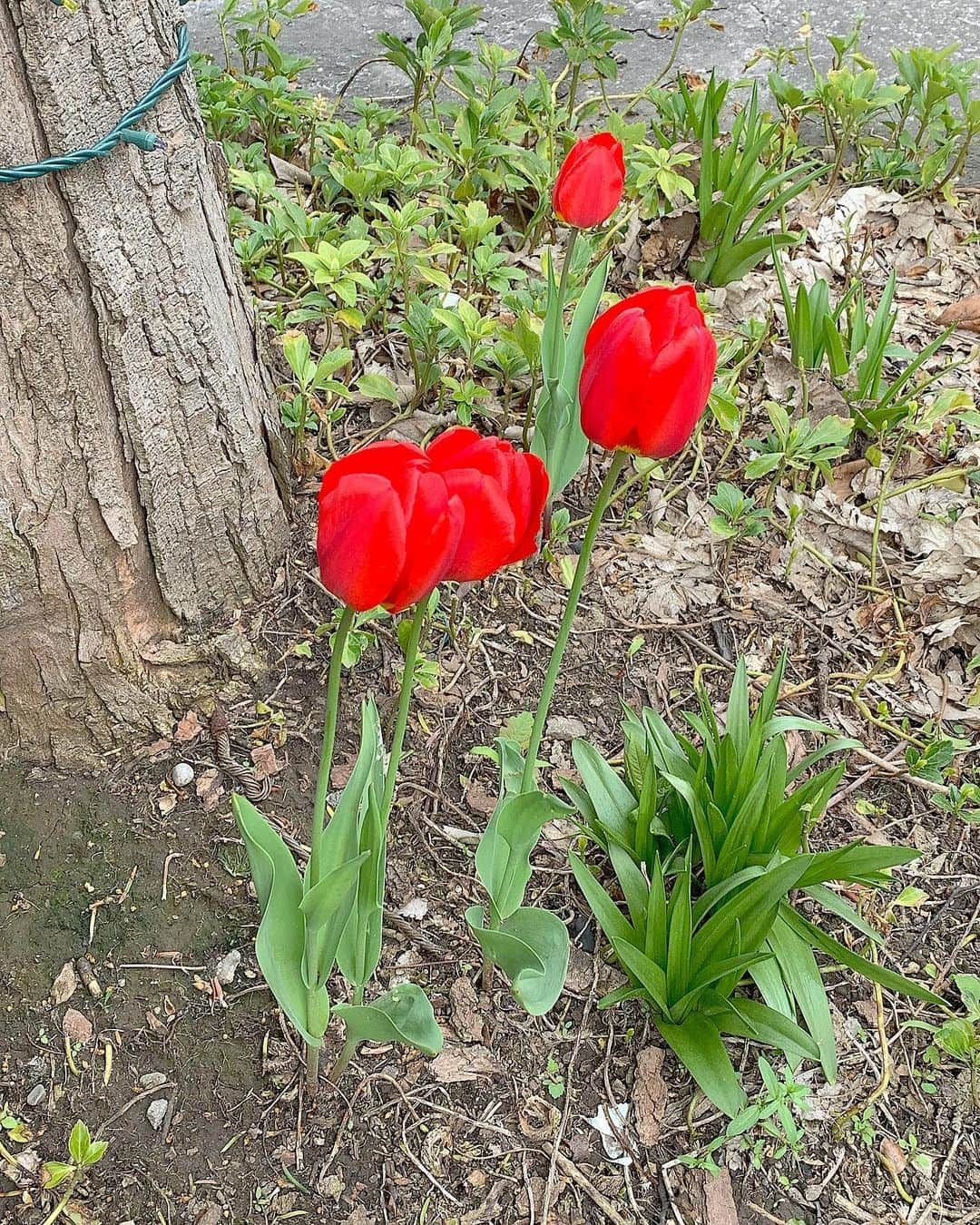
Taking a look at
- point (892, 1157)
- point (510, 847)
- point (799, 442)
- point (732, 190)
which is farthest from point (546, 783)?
point (732, 190)

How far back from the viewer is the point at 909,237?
10.4 feet

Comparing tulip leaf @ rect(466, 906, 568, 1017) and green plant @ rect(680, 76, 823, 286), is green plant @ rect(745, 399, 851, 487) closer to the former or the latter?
green plant @ rect(680, 76, 823, 286)

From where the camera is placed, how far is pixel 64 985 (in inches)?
66.4

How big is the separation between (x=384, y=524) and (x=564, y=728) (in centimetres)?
118

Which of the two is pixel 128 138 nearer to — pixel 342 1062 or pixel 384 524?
pixel 384 524

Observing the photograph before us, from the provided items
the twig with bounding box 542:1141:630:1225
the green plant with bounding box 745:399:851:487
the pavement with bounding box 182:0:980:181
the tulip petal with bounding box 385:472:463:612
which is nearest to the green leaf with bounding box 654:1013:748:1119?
the twig with bounding box 542:1141:630:1225

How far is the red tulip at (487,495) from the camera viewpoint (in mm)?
1025

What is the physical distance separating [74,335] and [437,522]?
87 centimetres

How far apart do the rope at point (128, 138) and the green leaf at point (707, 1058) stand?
1.49 meters

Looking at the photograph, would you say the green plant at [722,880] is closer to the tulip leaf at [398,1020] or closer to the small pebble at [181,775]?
the tulip leaf at [398,1020]

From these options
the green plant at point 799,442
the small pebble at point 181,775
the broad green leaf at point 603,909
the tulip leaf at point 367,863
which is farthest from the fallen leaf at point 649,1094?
the green plant at point 799,442

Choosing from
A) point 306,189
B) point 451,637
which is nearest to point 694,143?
point 306,189

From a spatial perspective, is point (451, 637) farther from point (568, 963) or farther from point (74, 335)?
point (74, 335)

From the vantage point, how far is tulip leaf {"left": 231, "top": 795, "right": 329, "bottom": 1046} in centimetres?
135
